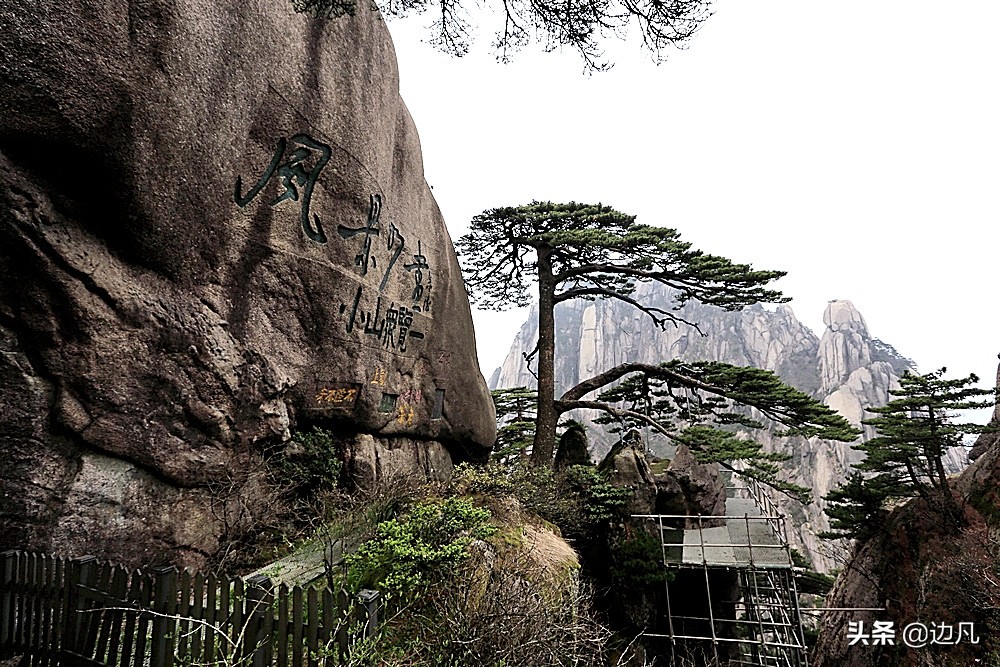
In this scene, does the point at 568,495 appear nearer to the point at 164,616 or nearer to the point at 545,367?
the point at 545,367

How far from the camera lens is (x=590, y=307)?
73.4 metres

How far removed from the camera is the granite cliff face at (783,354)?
41000 mm

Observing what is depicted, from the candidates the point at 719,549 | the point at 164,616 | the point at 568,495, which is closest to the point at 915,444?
the point at 719,549

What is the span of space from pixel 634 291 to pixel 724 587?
727 centimetres

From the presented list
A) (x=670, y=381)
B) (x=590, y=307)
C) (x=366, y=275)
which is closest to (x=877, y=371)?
(x=590, y=307)

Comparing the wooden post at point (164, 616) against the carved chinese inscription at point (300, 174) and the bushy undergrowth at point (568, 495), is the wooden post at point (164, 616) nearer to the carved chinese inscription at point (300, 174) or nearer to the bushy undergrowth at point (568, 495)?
the carved chinese inscription at point (300, 174)

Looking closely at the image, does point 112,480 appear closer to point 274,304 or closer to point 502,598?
point 274,304

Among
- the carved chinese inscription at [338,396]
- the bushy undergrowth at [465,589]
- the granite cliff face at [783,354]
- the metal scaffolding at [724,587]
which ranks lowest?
the metal scaffolding at [724,587]

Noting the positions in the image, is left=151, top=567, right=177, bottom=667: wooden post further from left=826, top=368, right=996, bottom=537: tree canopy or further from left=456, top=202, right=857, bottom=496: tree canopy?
left=826, top=368, right=996, bottom=537: tree canopy

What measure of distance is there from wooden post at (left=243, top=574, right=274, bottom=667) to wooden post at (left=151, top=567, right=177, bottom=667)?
1.43ft

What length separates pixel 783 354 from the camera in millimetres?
56781

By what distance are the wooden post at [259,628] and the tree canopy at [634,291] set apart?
8.60 m

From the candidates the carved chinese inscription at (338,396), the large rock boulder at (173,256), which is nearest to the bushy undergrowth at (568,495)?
the carved chinese inscription at (338,396)

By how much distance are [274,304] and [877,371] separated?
5852 centimetres
